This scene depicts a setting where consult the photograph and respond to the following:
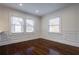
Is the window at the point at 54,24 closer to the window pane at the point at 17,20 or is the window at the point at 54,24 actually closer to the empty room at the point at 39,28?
the empty room at the point at 39,28

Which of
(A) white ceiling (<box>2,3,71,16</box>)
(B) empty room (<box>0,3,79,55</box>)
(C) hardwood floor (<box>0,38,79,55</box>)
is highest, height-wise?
(A) white ceiling (<box>2,3,71,16</box>)

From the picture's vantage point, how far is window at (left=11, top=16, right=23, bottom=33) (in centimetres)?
167

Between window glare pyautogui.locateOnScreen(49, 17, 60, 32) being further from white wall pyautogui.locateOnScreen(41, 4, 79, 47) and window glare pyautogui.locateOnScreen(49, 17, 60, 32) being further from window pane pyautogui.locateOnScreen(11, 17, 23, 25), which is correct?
window pane pyautogui.locateOnScreen(11, 17, 23, 25)

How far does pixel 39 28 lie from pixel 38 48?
391 mm

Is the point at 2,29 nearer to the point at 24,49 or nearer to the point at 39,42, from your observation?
the point at 24,49

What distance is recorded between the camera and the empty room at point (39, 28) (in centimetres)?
166

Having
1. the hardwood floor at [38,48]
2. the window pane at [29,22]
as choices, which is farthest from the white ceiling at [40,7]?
the hardwood floor at [38,48]

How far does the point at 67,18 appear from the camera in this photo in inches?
65.8

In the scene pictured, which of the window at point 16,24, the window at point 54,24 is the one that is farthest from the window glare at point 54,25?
the window at point 16,24

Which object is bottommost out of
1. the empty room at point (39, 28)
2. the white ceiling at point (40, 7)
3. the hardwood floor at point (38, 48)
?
the hardwood floor at point (38, 48)

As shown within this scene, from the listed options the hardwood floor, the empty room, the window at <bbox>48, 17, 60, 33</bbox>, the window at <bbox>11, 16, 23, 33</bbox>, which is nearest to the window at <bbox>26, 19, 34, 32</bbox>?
the empty room

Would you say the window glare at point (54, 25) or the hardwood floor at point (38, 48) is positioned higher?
the window glare at point (54, 25)

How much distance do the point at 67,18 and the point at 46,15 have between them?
1.31 feet
